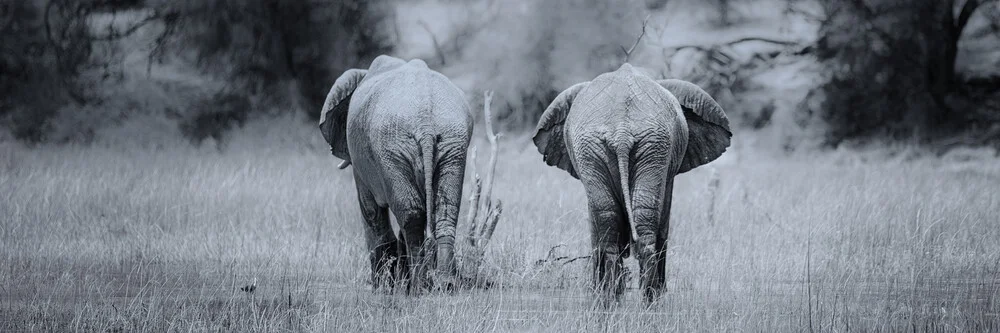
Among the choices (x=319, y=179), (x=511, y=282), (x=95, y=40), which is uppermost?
(x=95, y=40)

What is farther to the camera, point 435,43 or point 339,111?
point 435,43

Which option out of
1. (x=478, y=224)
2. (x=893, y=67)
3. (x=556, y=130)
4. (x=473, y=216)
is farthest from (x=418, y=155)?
(x=893, y=67)

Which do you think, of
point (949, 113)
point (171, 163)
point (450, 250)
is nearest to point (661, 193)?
point (450, 250)

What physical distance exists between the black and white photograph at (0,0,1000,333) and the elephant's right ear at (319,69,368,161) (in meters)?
0.02

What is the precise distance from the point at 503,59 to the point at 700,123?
13.6 metres

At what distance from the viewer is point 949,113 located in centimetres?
1777

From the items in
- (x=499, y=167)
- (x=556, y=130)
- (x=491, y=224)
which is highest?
(x=499, y=167)

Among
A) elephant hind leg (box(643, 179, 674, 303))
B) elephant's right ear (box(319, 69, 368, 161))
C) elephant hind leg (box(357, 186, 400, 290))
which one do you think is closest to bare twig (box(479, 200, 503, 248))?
elephant hind leg (box(357, 186, 400, 290))

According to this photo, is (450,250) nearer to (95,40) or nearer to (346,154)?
(346,154)

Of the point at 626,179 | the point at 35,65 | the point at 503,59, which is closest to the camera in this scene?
the point at 626,179

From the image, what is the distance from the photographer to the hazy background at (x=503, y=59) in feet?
59.4

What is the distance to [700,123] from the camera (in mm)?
6480

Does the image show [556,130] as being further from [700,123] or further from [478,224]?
[478,224]

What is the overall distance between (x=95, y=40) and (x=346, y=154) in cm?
1455
